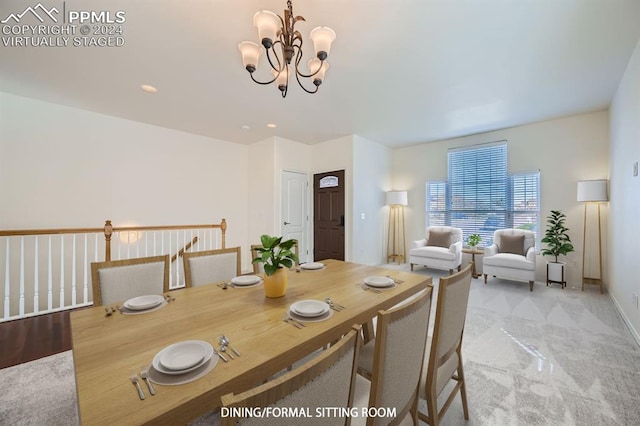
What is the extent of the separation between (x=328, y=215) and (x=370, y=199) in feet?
3.17

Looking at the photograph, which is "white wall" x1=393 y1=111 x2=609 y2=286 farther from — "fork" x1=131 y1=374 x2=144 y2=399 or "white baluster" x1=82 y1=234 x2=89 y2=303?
"white baluster" x1=82 y1=234 x2=89 y2=303

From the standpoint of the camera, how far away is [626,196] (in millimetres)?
2672

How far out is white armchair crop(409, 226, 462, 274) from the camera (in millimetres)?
4512

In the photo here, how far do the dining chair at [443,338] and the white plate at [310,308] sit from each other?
0.52 meters

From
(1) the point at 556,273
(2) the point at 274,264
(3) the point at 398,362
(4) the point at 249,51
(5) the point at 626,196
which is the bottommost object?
(1) the point at 556,273

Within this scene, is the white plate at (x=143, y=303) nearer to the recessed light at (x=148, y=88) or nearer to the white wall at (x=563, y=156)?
the recessed light at (x=148, y=88)

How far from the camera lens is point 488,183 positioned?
492cm

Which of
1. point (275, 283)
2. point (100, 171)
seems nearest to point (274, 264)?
point (275, 283)

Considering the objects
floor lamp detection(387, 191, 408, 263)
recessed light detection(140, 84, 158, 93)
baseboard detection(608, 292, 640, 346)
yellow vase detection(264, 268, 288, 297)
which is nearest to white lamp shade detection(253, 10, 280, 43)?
yellow vase detection(264, 268, 288, 297)

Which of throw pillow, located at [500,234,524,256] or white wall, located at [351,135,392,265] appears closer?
throw pillow, located at [500,234,524,256]

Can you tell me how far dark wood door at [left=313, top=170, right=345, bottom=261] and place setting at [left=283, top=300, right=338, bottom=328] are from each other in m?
3.84

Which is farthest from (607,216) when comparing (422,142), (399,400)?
(399,400)

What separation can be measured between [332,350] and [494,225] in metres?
5.41

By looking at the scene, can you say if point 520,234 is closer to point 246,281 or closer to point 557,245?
point 557,245
